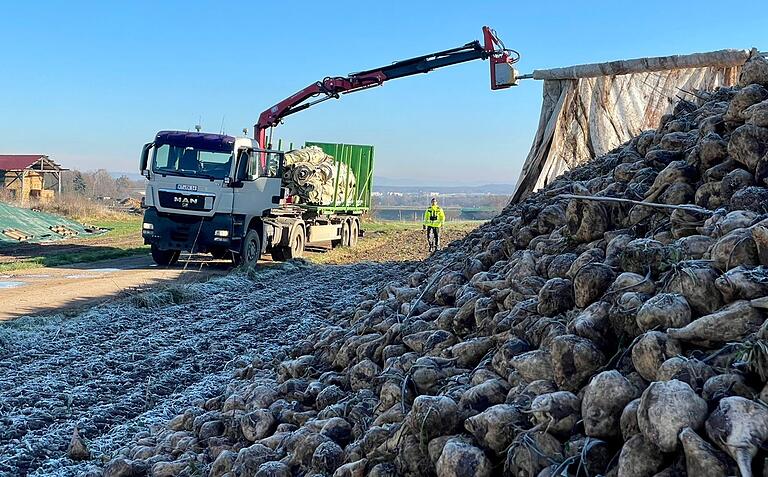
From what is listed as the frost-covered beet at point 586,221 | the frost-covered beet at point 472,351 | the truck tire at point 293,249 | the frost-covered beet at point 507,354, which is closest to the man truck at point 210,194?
the truck tire at point 293,249

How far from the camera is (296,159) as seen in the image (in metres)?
19.0

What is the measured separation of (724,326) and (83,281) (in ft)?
41.9

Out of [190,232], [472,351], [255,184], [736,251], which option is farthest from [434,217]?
[736,251]

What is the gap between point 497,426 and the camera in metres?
2.53

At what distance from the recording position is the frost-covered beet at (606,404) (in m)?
2.30

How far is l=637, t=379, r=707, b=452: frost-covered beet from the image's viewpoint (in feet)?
6.61

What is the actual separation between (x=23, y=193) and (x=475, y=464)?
43.0 m

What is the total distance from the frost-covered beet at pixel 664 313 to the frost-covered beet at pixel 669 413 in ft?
1.50

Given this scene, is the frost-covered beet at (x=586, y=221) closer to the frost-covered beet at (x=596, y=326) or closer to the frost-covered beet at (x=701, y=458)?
the frost-covered beet at (x=596, y=326)

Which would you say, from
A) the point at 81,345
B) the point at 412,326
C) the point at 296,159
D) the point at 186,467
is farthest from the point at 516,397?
the point at 296,159

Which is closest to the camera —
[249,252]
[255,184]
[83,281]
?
[83,281]

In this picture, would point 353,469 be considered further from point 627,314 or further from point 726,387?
point 726,387

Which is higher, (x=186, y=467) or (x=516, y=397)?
(x=516, y=397)

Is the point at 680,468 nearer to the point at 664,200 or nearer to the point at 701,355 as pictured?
the point at 701,355
